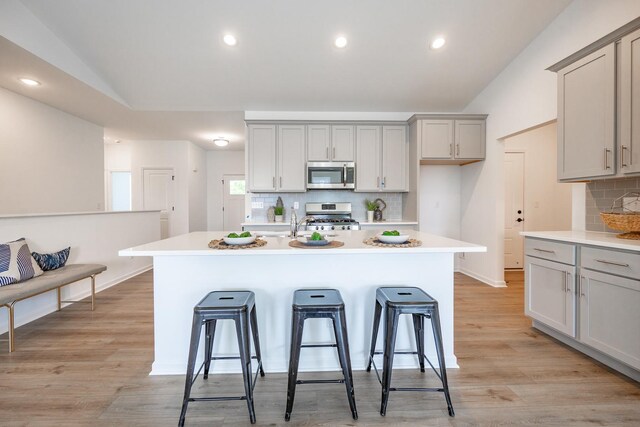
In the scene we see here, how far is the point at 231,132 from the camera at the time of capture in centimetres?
561

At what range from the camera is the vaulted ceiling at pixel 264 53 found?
2.85 meters

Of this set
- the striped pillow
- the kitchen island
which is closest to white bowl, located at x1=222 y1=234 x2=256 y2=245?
the kitchen island

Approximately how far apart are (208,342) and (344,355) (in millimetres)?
923

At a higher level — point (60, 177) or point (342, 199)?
point (60, 177)

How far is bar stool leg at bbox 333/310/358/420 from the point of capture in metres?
1.52

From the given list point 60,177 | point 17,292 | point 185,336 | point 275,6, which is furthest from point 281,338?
point 60,177

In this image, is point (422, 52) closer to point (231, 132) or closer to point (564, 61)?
point (564, 61)

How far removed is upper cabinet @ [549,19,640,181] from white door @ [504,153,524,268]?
2.56 meters

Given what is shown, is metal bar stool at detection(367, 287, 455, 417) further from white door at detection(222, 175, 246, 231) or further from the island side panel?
white door at detection(222, 175, 246, 231)

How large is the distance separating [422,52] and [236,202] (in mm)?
5486

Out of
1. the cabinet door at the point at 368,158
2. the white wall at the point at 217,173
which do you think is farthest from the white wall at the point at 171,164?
the cabinet door at the point at 368,158

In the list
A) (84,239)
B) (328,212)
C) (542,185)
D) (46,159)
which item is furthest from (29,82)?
(542,185)

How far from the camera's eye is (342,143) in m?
4.32

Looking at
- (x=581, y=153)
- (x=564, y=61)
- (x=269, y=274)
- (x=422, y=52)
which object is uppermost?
(x=422, y=52)
